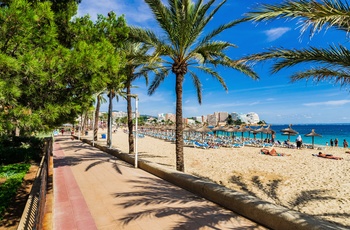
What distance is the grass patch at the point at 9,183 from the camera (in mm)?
6839

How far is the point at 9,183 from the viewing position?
8391 mm

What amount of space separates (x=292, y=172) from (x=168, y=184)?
27.3ft

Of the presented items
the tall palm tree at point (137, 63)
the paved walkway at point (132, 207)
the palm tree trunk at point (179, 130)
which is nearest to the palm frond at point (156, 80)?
the tall palm tree at point (137, 63)

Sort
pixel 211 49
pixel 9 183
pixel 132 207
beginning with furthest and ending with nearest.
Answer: pixel 211 49
pixel 9 183
pixel 132 207

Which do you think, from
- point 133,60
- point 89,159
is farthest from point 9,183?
point 133,60

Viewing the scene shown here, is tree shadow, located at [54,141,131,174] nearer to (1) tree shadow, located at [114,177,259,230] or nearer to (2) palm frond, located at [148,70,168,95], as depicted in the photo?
(1) tree shadow, located at [114,177,259,230]

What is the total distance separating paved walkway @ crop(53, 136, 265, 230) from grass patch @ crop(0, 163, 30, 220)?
A: 1354mm

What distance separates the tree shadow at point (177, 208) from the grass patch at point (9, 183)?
361 cm

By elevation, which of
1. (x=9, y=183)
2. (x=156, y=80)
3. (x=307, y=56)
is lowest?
(x=9, y=183)

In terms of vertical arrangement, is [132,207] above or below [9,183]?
Result: above

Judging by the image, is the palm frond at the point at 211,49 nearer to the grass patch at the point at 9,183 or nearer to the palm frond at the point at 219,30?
the palm frond at the point at 219,30

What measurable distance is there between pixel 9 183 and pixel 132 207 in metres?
6.12

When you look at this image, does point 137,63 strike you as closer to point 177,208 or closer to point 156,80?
point 156,80

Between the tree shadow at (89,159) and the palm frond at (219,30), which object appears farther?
the tree shadow at (89,159)
